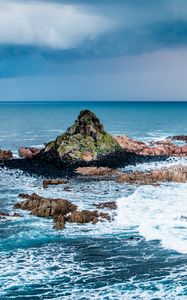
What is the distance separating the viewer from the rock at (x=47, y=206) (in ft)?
161

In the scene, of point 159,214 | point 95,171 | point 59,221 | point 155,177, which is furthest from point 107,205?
point 95,171

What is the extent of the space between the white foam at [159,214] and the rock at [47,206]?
4893mm

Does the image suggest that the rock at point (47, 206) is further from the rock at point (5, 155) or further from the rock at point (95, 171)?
the rock at point (5, 155)

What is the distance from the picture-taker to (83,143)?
289 feet

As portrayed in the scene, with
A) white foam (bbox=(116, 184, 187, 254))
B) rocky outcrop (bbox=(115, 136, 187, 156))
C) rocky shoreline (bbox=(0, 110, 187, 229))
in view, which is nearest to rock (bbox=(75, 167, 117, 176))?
rocky shoreline (bbox=(0, 110, 187, 229))

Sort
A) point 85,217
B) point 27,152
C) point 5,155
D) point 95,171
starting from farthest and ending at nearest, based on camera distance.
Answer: point 27,152, point 5,155, point 95,171, point 85,217

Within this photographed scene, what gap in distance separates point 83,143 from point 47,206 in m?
38.8

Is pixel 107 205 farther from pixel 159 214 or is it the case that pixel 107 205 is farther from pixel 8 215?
pixel 8 215

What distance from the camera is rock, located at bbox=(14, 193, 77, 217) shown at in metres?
49.0

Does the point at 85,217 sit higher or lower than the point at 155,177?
lower

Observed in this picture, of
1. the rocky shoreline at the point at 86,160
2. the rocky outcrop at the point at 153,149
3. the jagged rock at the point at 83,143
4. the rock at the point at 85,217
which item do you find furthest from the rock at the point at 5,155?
the rock at the point at 85,217

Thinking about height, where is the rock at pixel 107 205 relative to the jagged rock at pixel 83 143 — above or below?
below

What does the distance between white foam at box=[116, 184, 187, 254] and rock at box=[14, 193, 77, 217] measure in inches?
193

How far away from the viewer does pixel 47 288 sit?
105 feet
